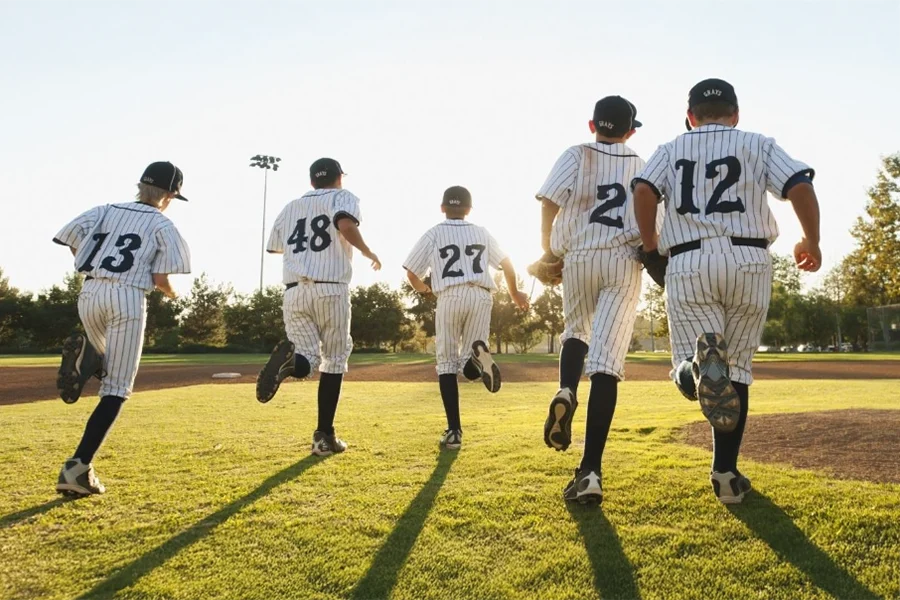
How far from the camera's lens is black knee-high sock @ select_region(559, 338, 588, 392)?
11.5ft

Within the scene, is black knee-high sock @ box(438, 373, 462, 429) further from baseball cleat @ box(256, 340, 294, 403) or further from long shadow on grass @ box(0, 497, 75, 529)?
long shadow on grass @ box(0, 497, 75, 529)

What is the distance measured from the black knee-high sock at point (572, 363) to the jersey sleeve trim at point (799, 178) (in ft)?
4.31

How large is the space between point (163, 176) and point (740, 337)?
145 inches

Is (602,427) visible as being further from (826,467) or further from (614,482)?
(826,467)

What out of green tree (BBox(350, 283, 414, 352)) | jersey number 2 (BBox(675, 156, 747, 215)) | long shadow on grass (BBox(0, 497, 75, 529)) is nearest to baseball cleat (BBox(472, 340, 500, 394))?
jersey number 2 (BBox(675, 156, 747, 215))

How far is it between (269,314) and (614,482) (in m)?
51.4

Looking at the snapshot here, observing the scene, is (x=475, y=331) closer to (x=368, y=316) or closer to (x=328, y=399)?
(x=328, y=399)

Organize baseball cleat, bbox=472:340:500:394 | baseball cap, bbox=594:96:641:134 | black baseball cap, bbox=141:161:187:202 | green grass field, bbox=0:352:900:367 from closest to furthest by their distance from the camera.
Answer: baseball cap, bbox=594:96:641:134, black baseball cap, bbox=141:161:187:202, baseball cleat, bbox=472:340:500:394, green grass field, bbox=0:352:900:367

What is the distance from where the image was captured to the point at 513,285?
5355 millimetres

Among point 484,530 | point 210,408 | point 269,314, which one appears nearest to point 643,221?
point 484,530

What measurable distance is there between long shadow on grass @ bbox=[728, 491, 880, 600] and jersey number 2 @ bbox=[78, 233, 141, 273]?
3.65 m

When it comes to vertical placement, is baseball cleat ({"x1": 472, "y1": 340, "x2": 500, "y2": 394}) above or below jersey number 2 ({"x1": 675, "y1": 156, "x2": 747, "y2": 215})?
below

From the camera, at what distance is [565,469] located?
11.8ft

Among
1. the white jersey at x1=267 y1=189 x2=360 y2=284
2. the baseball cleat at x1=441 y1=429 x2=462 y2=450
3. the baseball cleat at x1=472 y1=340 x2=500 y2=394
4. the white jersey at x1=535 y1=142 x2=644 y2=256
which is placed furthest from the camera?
the baseball cleat at x1=472 y1=340 x2=500 y2=394
